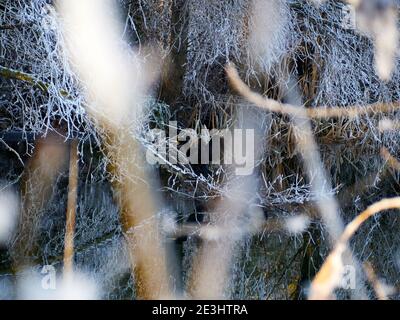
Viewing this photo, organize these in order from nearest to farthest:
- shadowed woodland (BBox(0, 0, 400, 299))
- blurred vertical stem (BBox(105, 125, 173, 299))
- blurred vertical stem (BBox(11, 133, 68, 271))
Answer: shadowed woodland (BBox(0, 0, 400, 299))
blurred vertical stem (BBox(105, 125, 173, 299))
blurred vertical stem (BBox(11, 133, 68, 271))

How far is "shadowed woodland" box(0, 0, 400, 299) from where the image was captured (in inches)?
123

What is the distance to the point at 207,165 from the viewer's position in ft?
11.5

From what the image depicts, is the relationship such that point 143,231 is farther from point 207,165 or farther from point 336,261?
point 336,261

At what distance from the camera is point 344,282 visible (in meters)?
3.86

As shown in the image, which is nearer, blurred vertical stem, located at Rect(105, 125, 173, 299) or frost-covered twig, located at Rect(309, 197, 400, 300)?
blurred vertical stem, located at Rect(105, 125, 173, 299)

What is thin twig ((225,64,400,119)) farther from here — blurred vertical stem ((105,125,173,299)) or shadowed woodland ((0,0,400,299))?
blurred vertical stem ((105,125,173,299))

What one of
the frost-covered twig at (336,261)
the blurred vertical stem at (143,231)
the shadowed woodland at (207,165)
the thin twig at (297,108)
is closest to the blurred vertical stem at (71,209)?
the shadowed woodland at (207,165)

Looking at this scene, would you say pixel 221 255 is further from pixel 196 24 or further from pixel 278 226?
pixel 196 24

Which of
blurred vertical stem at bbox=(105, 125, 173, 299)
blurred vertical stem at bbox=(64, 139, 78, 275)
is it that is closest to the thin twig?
blurred vertical stem at bbox=(105, 125, 173, 299)

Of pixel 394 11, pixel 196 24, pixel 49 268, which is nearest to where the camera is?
pixel 196 24

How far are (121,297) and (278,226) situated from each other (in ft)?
4.05

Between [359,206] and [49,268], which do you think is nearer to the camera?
[49,268]

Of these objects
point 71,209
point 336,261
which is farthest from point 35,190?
point 336,261
